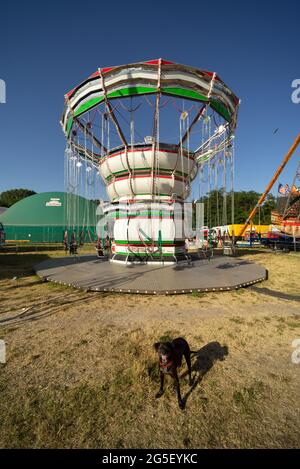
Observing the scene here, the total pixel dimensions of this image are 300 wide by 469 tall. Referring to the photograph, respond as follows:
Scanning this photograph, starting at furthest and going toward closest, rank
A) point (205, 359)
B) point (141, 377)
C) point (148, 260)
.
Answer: point (148, 260) → point (205, 359) → point (141, 377)

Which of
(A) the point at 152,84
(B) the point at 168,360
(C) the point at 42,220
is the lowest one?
(B) the point at 168,360

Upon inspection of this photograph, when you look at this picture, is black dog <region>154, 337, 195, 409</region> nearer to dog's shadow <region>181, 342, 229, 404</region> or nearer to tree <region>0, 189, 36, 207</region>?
dog's shadow <region>181, 342, 229, 404</region>

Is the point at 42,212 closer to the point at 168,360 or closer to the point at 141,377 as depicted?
the point at 141,377

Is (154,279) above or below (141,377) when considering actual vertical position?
above

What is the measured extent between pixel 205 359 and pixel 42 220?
167ft

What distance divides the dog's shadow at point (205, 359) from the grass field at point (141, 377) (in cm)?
2

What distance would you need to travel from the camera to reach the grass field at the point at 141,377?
109 inches

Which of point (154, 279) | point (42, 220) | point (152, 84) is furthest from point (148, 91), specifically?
point (42, 220)

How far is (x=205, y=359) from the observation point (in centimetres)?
443

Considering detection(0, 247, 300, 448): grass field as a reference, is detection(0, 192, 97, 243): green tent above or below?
above

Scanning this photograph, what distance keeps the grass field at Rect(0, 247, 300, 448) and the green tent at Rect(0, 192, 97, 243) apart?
39218 mm

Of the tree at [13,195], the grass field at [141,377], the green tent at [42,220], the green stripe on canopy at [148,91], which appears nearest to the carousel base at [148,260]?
the grass field at [141,377]

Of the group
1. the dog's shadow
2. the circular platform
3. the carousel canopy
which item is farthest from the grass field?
the carousel canopy

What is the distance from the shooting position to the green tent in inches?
1839
